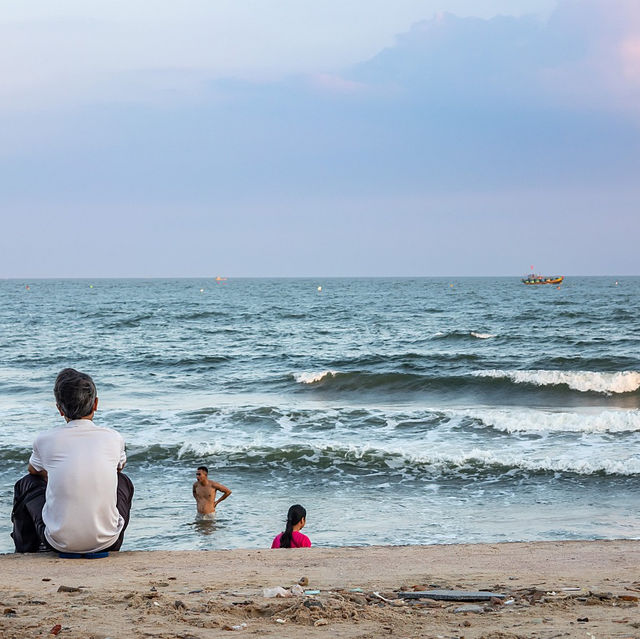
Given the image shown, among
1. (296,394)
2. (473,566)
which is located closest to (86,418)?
(473,566)

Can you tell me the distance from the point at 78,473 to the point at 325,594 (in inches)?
74.4

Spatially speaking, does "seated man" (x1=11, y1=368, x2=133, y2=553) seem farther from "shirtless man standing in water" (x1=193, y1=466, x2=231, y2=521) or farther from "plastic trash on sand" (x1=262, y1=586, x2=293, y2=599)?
"shirtless man standing in water" (x1=193, y1=466, x2=231, y2=521)

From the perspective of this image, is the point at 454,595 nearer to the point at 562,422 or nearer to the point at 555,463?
the point at 555,463

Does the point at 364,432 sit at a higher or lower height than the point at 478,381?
lower

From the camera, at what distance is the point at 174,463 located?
12461mm

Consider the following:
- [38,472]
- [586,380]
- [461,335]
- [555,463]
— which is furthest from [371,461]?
[461,335]

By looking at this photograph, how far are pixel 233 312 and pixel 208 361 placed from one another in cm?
3160

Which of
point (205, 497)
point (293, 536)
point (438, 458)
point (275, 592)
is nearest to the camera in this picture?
point (275, 592)

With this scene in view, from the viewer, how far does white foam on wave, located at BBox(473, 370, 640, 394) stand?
2102 centimetres

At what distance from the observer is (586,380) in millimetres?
21609

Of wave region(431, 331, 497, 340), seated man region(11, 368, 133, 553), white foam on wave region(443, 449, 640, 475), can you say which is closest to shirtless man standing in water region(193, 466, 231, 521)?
seated man region(11, 368, 133, 553)

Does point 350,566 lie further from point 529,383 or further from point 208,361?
point 208,361

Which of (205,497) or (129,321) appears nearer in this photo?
(205,497)

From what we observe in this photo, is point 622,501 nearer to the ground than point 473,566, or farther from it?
nearer to the ground
